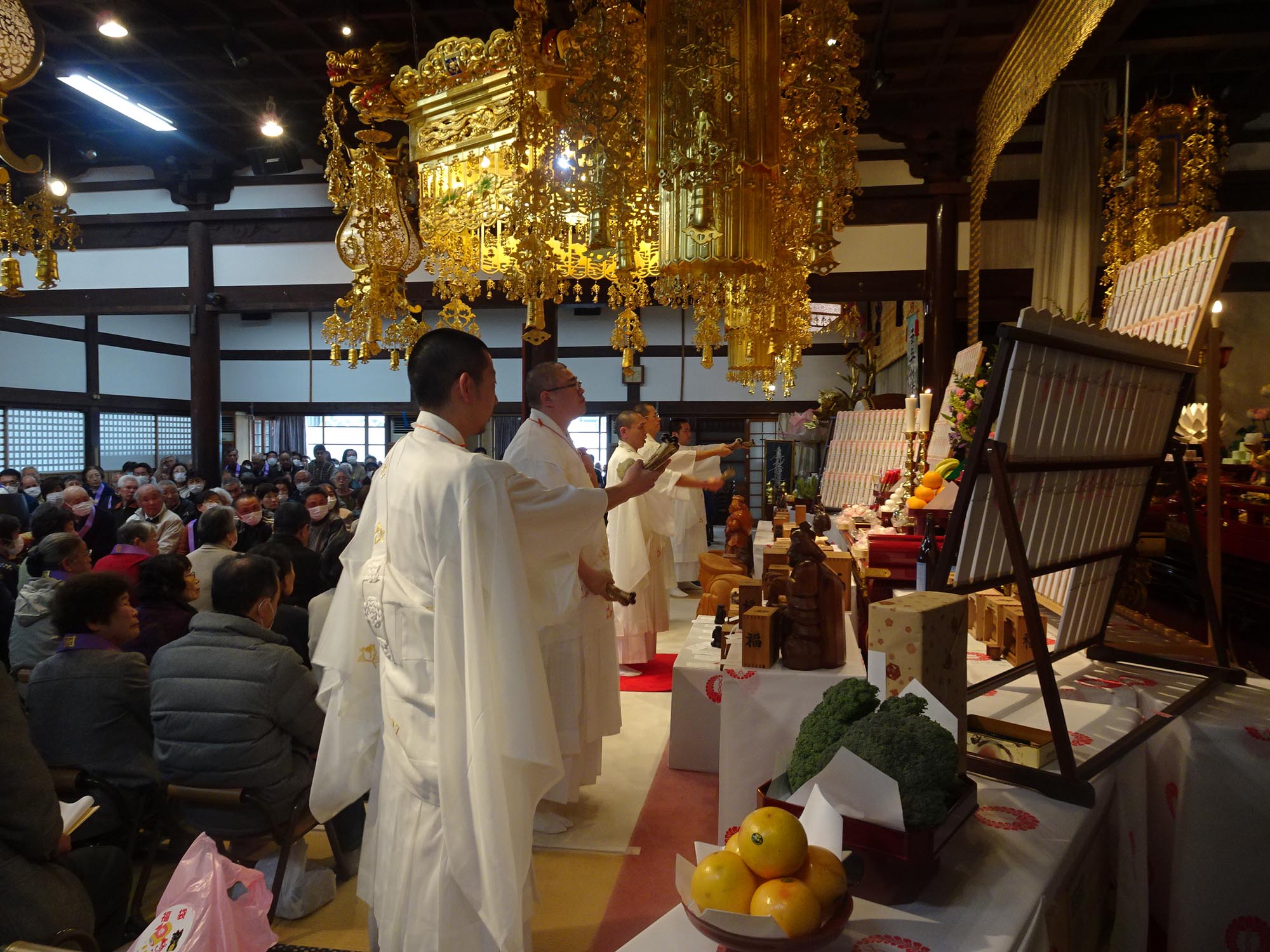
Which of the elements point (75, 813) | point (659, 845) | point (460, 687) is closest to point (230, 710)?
point (75, 813)

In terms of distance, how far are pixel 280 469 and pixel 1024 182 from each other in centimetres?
1043

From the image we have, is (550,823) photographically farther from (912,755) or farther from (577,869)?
(912,755)

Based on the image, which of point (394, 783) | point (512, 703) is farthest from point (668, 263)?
point (394, 783)

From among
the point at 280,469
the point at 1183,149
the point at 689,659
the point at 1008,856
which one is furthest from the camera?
the point at 280,469

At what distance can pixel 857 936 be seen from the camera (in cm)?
A: 104

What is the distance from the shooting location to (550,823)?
306 cm

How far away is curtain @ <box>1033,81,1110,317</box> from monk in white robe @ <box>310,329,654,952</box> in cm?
622

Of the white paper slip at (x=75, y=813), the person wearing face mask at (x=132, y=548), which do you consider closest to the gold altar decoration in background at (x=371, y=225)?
the person wearing face mask at (x=132, y=548)

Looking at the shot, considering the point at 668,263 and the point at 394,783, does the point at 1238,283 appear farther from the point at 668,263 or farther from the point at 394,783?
the point at 394,783

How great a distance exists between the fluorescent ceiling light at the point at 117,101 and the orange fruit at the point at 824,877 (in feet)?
26.9

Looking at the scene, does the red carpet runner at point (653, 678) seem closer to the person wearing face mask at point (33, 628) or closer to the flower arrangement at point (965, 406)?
the flower arrangement at point (965, 406)

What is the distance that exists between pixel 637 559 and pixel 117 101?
6.29 meters

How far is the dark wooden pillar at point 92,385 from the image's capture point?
502 inches

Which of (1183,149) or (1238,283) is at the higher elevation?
(1183,149)
